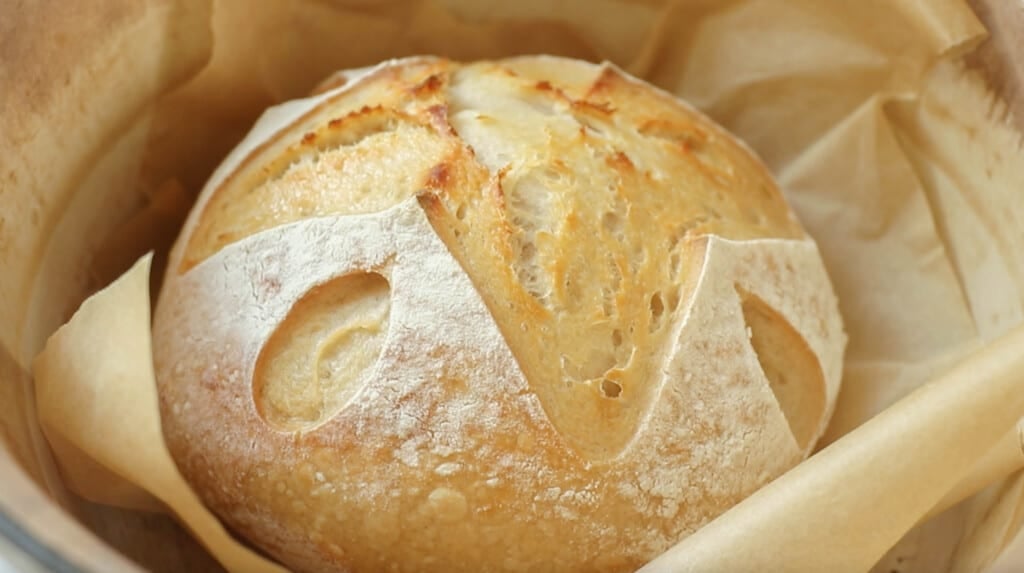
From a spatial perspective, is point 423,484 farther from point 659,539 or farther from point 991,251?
point 991,251

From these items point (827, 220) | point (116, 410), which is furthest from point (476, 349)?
point (827, 220)

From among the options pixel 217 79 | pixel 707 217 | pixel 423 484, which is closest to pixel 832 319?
pixel 707 217

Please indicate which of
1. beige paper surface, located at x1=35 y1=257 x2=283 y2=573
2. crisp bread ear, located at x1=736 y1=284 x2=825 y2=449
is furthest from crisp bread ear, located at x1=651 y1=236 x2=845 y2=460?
beige paper surface, located at x1=35 y1=257 x2=283 y2=573

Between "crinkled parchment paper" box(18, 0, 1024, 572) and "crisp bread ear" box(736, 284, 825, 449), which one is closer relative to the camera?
"crinkled parchment paper" box(18, 0, 1024, 572)

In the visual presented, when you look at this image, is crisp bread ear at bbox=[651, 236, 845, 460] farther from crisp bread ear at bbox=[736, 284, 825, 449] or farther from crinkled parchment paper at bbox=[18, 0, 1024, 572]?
crinkled parchment paper at bbox=[18, 0, 1024, 572]

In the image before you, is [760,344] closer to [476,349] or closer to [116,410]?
[476,349]

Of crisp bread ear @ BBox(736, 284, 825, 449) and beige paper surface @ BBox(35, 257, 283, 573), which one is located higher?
beige paper surface @ BBox(35, 257, 283, 573)

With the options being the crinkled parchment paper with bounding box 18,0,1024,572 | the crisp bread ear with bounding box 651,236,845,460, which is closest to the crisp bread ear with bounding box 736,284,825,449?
the crisp bread ear with bounding box 651,236,845,460
